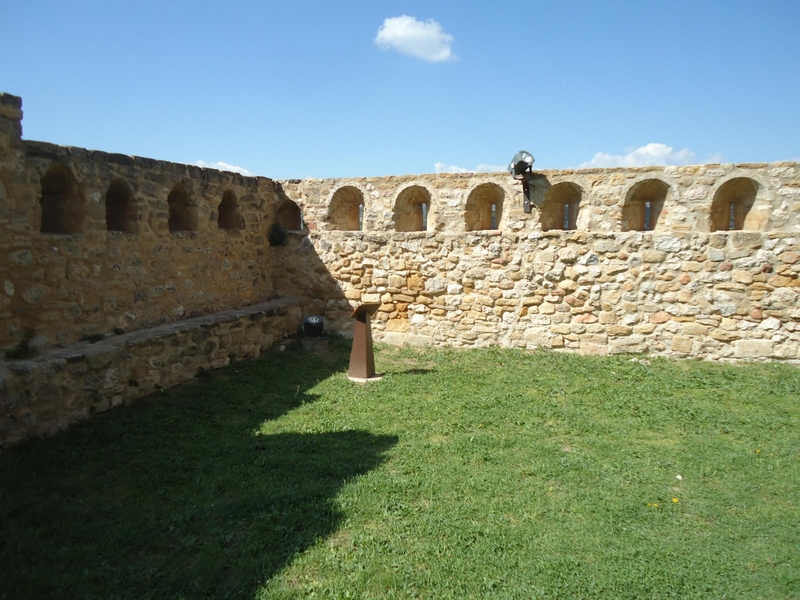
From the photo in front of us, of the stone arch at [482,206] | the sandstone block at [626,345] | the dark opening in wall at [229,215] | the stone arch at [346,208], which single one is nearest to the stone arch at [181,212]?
the dark opening in wall at [229,215]

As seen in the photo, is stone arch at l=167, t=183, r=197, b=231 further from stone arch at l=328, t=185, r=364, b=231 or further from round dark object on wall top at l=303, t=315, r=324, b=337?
stone arch at l=328, t=185, r=364, b=231

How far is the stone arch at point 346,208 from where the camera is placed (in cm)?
991

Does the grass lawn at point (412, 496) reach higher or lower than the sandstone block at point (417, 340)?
lower

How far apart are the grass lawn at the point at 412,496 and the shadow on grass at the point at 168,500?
2 cm

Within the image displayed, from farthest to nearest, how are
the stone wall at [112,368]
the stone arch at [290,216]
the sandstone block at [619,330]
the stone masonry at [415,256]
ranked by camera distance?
the stone arch at [290,216] < the sandstone block at [619,330] < the stone masonry at [415,256] < the stone wall at [112,368]

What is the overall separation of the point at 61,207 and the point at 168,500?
371cm

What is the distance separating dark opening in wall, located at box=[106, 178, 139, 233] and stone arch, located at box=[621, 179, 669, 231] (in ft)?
23.4

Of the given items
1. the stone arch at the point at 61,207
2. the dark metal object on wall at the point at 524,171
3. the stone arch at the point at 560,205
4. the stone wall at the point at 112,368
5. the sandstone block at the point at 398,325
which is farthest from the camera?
the sandstone block at the point at 398,325

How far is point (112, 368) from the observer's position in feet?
19.0

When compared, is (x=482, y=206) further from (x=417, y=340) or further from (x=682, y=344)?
(x=682, y=344)

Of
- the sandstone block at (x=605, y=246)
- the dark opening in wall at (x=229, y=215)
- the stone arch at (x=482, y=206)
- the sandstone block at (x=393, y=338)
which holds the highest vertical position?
the stone arch at (x=482, y=206)

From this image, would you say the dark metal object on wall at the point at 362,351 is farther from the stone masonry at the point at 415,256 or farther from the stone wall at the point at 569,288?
the stone wall at the point at 569,288

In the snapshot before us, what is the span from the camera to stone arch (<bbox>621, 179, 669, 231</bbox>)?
27.8 ft

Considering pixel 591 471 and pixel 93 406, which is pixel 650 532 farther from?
pixel 93 406
